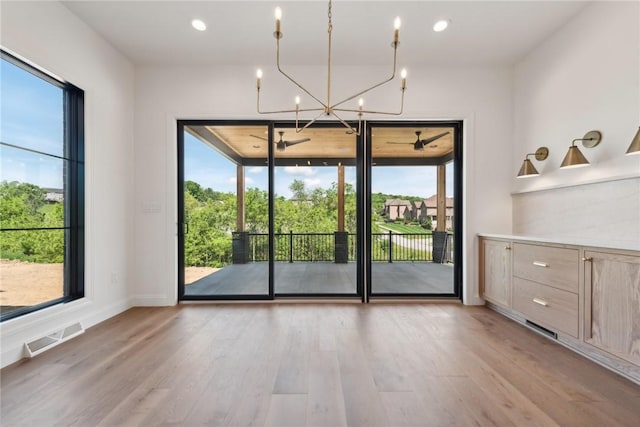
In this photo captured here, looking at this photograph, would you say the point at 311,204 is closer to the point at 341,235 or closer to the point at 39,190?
the point at 341,235

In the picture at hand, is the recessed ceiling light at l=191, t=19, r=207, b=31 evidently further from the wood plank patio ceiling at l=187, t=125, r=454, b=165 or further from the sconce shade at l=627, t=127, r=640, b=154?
the sconce shade at l=627, t=127, r=640, b=154

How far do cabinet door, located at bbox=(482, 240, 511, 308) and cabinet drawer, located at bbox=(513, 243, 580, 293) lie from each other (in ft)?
0.45

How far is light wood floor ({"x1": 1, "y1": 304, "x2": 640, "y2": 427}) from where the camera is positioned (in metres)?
1.52

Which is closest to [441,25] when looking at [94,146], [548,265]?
[548,265]

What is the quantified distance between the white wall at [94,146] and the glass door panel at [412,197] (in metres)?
2.96

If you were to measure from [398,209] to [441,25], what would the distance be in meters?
2.04

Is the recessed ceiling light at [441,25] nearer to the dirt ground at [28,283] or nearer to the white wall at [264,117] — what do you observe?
Result: the white wall at [264,117]

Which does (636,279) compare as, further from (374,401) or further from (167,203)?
(167,203)

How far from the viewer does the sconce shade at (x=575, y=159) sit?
2.51m

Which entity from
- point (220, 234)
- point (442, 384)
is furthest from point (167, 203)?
point (442, 384)

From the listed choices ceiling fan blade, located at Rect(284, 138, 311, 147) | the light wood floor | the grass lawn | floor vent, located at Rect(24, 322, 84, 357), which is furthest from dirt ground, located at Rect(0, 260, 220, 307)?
the grass lawn

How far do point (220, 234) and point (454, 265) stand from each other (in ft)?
9.98

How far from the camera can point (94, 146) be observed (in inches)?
115

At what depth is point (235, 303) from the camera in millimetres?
3510
